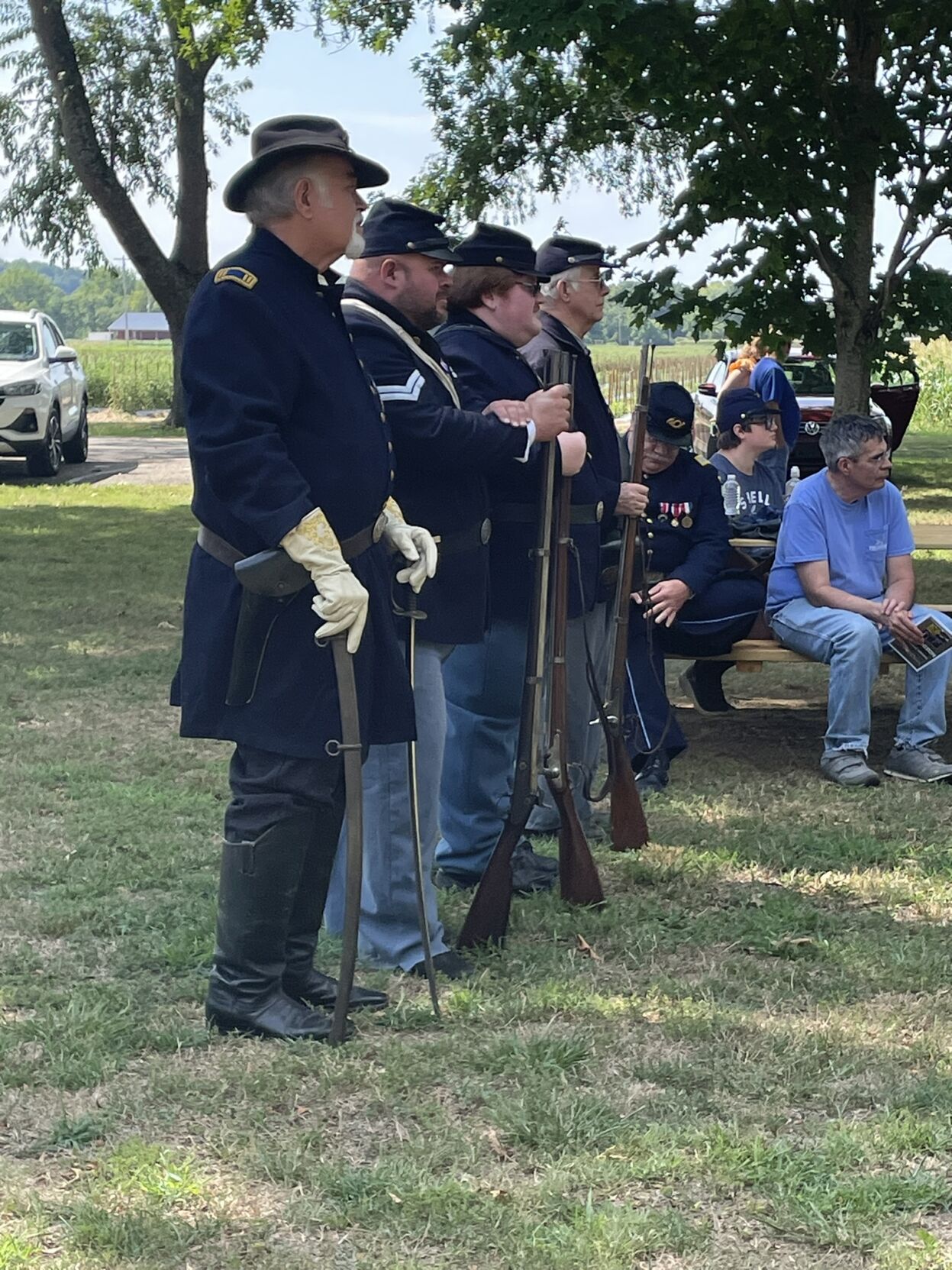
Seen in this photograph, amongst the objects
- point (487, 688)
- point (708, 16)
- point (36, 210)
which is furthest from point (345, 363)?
point (36, 210)

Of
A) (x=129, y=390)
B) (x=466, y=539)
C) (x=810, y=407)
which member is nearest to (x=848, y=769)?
(x=466, y=539)

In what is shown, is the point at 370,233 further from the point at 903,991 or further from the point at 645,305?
the point at 645,305

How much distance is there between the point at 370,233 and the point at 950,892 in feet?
8.70

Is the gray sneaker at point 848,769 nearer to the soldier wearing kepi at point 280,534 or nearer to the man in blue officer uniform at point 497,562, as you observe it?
the man in blue officer uniform at point 497,562

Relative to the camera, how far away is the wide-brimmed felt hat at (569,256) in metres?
5.86

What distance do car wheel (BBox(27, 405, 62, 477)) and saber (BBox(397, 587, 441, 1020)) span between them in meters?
16.6

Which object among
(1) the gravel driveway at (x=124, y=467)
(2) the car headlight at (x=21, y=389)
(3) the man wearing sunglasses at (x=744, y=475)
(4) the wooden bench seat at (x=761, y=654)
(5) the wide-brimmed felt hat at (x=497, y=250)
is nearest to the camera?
(5) the wide-brimmed felt hat at (x=497, y=250)

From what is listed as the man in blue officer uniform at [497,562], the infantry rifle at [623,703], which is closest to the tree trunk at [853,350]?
the infantry rifle at [623,703]

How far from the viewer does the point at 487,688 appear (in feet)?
18.7

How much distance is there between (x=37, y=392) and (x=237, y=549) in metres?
16.5

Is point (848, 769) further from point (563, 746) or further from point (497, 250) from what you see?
→ point (497, 250)

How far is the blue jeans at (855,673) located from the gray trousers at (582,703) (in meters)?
1.33

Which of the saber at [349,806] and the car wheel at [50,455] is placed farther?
the car wheel at [50,455]

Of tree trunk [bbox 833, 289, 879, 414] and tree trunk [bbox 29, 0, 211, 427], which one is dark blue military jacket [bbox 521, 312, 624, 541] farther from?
tree trunk [bbox 29, 0, 211, 427]
